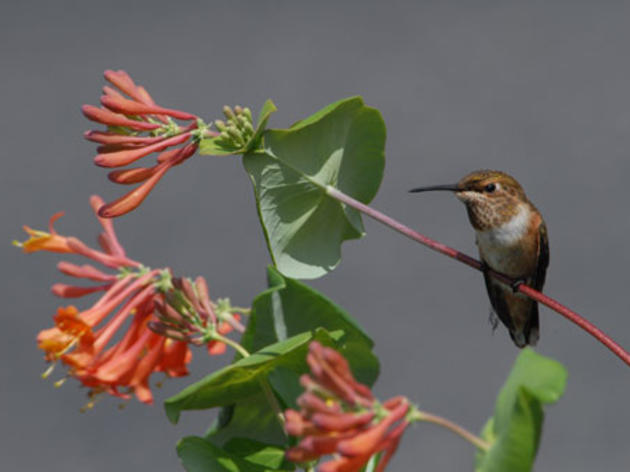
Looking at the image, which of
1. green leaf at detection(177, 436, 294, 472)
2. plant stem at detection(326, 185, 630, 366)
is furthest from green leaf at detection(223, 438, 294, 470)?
plant stem at detection(326, 185, 630, 366)

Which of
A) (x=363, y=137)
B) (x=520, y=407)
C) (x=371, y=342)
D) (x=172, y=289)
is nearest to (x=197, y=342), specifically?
(x=172, y=289)

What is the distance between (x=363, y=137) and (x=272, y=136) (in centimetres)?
12

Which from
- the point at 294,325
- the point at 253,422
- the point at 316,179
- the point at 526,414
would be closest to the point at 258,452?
the point at 253,422

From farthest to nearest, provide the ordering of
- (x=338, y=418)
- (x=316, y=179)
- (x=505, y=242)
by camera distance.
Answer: (x=505, y=242)
(x=316, y=179)
(x=338, y=418)

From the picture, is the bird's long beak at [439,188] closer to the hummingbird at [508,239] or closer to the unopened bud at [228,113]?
the hummingbird at [508,239]

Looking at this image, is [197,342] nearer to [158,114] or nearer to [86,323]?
[86,323]

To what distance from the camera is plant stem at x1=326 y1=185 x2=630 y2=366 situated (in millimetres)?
805

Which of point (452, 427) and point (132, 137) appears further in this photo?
point (132, 137)

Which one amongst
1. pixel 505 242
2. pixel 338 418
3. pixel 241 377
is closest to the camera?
pixel 338 418

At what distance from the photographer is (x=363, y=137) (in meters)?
1.05

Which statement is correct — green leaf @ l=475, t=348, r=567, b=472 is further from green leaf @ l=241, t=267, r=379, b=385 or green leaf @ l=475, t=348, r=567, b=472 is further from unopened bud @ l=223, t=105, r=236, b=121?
unopened bud @ l=223, t=105, r=236, b=121

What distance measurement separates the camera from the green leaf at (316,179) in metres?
0.99

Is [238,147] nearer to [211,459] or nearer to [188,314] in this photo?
[188,314]

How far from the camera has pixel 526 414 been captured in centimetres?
69
